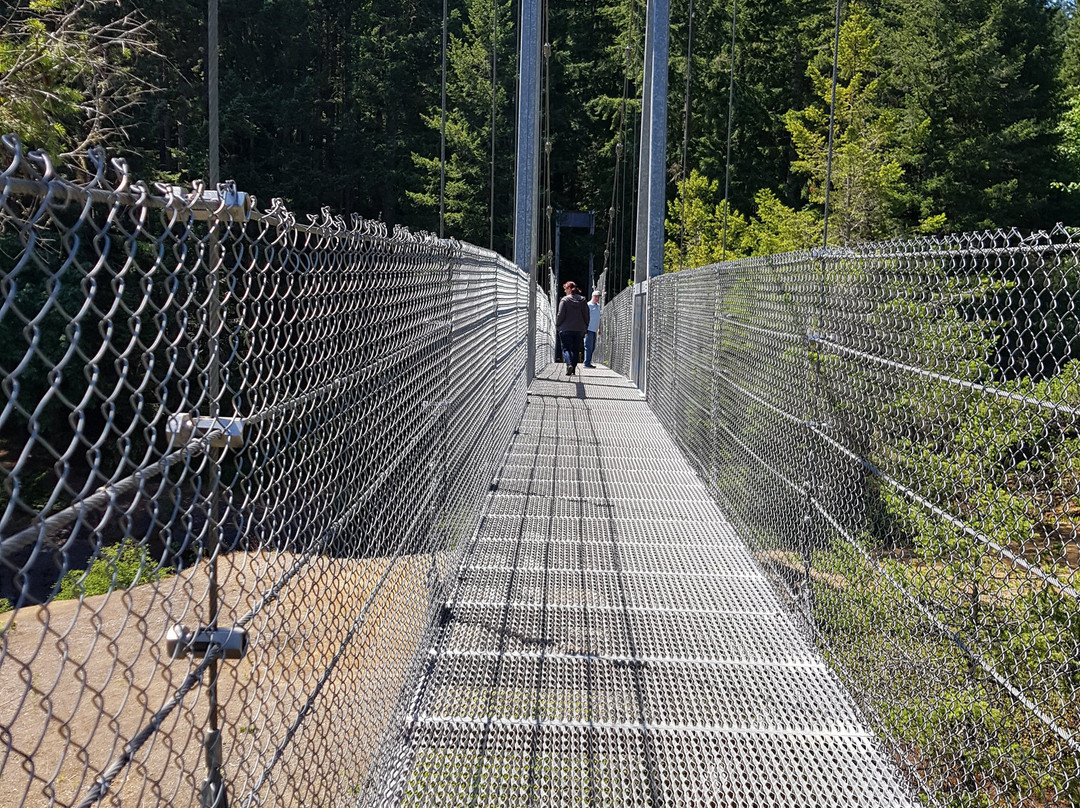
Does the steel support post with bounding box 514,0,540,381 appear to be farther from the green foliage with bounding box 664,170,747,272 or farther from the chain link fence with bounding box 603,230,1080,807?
the green foliage with bounding box 664,170,747,272

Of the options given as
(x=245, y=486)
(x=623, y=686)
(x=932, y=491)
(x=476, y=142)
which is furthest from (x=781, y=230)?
(x=245, y=486)

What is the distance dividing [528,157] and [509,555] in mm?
9280

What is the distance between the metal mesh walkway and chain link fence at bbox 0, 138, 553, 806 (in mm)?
207

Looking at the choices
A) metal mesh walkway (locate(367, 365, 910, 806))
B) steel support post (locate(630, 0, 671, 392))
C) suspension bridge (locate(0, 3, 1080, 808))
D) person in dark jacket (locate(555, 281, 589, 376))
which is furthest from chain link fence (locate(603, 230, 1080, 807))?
person in dark jacket (locate(555, 281, 589, 376))

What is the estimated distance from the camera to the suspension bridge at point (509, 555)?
1.46 metres

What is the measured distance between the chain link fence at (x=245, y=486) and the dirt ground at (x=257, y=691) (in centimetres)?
2

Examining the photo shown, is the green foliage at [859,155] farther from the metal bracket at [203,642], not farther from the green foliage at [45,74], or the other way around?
the metal bracket at [203,642]

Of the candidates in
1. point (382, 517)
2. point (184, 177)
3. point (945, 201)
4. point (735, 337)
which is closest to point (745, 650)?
point (382, 517)

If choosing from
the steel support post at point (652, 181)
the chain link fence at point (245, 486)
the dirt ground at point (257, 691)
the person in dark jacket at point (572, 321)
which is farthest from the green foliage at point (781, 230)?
the dirt ground at point (257, 691)

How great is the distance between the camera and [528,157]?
13031 millimetres

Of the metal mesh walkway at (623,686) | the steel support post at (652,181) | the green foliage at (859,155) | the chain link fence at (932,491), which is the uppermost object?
the green foliage at (859,155)

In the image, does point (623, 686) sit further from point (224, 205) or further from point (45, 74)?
point (45, 74)

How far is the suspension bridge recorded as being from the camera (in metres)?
1.46

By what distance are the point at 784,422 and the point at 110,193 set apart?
3.59m
